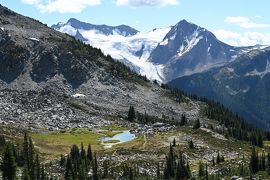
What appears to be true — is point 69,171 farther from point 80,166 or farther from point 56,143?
point 56,143

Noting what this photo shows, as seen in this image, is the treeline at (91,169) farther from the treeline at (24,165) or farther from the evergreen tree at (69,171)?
the treeline at (24,165)

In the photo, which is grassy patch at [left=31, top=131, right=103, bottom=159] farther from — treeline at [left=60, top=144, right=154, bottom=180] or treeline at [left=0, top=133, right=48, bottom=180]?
treeline at [left=0, top=133, right=48, bottom=180]

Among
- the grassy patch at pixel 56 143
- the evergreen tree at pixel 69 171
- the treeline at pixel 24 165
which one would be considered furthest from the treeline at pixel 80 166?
the grassy patch at pixel 56 143

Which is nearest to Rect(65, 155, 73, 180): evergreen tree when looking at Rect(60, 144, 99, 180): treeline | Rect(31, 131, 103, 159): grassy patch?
Rect(60, 144, 99, 180): treeline

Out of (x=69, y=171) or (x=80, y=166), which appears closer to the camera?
(x=80, y=166)

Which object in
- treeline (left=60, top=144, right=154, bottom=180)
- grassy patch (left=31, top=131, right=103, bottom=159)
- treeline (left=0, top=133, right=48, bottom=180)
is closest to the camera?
treeline (left=0, top=133, right=48, bottom=180)

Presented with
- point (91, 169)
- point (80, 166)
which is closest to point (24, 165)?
point (80, 166)

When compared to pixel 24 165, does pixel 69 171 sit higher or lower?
lower

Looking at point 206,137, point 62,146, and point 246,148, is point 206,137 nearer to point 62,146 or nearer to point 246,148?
point 246,148

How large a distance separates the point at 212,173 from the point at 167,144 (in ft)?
148

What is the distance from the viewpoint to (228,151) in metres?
180

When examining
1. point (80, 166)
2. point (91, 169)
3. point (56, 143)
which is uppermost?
point (56, 143)

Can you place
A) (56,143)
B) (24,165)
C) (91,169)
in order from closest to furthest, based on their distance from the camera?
1. (24,165)
2. (91,169)
3. (56,143)

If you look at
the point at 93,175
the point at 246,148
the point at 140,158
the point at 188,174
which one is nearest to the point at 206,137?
the point at 246,148
